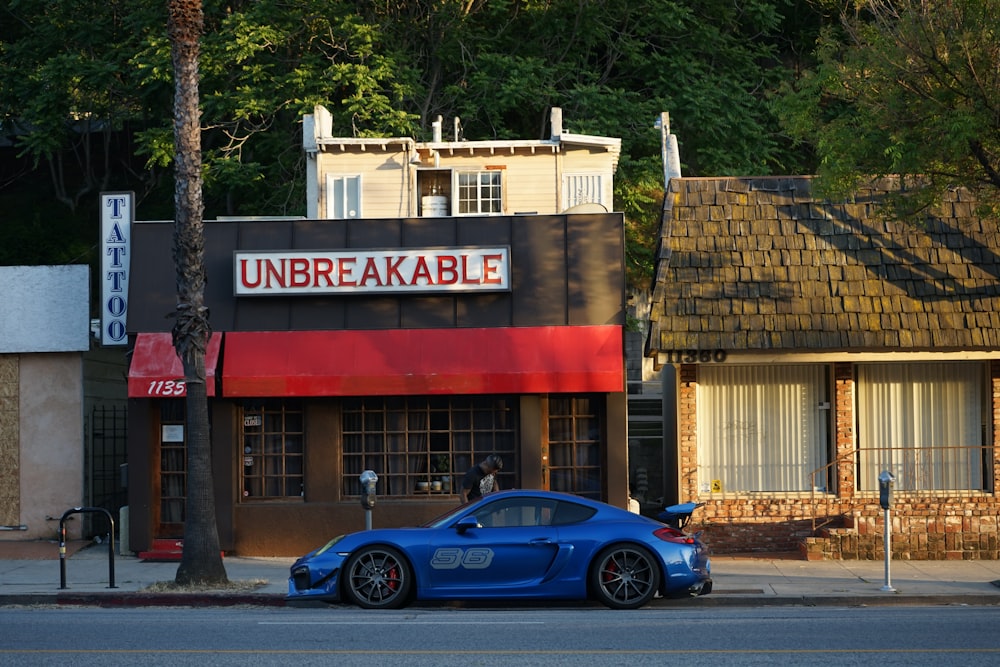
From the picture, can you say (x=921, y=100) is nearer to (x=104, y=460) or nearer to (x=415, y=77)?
(x=104, y=460)

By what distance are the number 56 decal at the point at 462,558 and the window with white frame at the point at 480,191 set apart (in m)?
11.4

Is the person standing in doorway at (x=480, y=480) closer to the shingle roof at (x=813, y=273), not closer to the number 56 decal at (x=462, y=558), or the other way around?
the shingle roof at (x=813, y=273)

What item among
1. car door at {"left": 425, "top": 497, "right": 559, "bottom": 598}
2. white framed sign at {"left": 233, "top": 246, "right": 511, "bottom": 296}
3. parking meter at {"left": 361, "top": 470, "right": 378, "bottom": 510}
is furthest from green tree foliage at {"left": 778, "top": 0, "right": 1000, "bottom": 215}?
parking meter at {"left": 361, "top": 470, "right": 378, "bottom": 510}

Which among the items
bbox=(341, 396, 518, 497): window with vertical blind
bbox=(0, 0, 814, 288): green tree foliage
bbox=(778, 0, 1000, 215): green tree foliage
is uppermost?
bbox=(0, 0, 814, 288): green tree foliage

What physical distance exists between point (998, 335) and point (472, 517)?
28.9ft

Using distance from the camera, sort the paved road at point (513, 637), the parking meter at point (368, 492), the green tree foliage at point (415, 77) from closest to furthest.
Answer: the paved road at point (513, 637) < the parking meter at point (368, 492) < the green tree foliage at point (415, 77)

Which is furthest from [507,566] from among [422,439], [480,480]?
[422,439]

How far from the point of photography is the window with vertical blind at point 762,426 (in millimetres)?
19531

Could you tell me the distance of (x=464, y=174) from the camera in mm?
24156

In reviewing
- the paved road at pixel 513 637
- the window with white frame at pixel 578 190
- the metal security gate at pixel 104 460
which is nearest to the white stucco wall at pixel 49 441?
the metal security gate at pixel 104 460

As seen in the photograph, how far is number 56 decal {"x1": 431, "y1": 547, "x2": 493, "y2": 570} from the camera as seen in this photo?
13547 mm

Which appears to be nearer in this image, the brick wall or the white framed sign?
the brick wall

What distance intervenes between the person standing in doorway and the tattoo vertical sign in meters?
6.40

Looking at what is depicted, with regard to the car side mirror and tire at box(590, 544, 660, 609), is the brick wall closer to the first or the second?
tire at box(590, 544, 660, 609)
